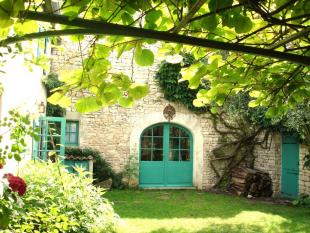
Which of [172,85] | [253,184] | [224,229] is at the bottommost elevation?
[224,229]

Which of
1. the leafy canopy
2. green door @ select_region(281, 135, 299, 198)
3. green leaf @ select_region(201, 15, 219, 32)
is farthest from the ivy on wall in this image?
green leaf @ select_region(201, 15, 219, 32)

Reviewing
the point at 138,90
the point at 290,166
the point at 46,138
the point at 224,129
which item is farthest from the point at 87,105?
the point at 224,129

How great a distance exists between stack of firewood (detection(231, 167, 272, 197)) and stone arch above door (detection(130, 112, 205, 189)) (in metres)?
1.22

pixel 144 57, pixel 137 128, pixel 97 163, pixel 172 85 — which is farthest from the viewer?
pixel 172 85

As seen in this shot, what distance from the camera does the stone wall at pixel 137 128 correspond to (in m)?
10.4

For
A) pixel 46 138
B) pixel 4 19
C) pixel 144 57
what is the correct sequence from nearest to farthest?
1. pixel 4 19
2. pixel 144 57
3. pixel 46 138

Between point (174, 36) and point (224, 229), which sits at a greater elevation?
point (174, 36)

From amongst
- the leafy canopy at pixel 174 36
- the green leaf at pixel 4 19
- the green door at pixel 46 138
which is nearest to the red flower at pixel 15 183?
the leafy canopy at pixel 174 36

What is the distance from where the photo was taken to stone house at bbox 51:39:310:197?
10391 mm

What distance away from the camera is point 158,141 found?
1125cm

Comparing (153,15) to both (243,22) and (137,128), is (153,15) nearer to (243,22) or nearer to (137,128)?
(243,22)

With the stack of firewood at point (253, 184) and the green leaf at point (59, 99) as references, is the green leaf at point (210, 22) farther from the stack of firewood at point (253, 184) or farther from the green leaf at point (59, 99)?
the stack of firewood at point (253, 184)

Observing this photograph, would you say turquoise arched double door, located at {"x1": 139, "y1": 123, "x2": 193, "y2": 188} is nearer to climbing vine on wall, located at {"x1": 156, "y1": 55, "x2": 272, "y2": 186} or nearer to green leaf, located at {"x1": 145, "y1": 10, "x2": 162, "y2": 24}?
climbing vine on wall, located at {"x1": 156, "y1": 55, "x2": 272, "y2": 186}

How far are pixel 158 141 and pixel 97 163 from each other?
205cm
